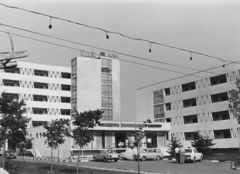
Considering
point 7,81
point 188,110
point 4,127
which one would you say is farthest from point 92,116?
point 7,81

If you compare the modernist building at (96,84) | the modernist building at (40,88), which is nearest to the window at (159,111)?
the modernist building at (96,84)

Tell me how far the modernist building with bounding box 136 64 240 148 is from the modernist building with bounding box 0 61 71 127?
17.5m

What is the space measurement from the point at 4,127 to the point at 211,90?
140 ft

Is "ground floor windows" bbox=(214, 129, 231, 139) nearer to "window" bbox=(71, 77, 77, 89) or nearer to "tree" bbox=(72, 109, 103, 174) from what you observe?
"window" bbox=(71, 77, 77, 89)

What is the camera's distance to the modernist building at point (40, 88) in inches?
2712

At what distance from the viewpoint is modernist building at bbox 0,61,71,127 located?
68.9 metres

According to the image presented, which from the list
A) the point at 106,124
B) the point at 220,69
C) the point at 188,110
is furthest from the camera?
the point at 188,110

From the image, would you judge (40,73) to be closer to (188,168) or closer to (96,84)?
(96,84)

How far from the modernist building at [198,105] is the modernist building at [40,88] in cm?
1754

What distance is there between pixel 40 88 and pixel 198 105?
104 ft

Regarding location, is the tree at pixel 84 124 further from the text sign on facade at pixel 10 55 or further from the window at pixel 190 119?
the window at pixel 190 119

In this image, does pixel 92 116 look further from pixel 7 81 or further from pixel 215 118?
pixel 7 81

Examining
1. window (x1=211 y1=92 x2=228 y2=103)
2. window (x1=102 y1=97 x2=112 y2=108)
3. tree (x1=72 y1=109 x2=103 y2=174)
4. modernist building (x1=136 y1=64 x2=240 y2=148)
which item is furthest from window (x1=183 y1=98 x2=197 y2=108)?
tree (x1=72 y1=109 x2=103 y2=174)

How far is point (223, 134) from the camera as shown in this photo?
57.9m
